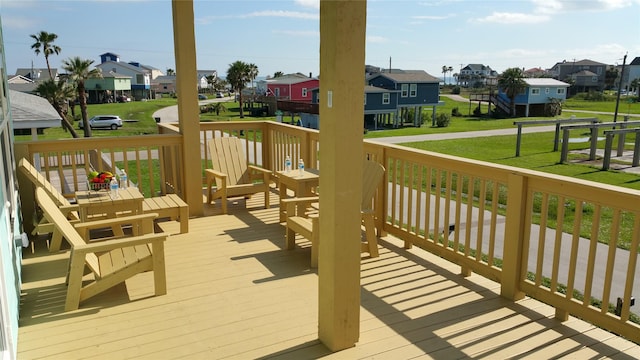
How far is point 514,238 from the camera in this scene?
11.6 feet

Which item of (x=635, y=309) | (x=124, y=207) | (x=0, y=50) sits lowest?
(x=635, y=309)

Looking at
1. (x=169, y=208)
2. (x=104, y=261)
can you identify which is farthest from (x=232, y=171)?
(x=104, y=261)

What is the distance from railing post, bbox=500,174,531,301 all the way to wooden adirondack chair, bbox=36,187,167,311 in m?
2.58

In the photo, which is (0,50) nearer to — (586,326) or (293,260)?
(293,260)

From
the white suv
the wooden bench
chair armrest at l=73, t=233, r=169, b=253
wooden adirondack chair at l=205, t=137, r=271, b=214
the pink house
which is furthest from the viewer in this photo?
the pink house

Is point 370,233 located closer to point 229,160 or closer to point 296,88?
point 229,160

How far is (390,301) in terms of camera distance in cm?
362

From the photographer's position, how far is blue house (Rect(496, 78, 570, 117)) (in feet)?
150

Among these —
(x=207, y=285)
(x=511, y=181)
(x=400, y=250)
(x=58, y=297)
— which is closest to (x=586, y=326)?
(x=511, y=181)

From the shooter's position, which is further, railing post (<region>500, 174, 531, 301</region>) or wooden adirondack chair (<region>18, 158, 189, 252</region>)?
wooden adirondack chair (<region>18, 158, 189, 252</region>)

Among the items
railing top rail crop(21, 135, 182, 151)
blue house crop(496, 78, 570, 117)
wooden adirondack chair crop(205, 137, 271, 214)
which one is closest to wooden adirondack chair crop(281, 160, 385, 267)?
wooden adirondack chair crop(205, 137, 271, 214)

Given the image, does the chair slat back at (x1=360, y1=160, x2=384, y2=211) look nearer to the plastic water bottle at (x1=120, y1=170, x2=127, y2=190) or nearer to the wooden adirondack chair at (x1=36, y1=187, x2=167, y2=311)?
the wooden adirondack chair at (x1=36, y1=187, x2=167, y2=311)

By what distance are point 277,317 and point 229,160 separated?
350cm

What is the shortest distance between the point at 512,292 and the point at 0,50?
4.97m
